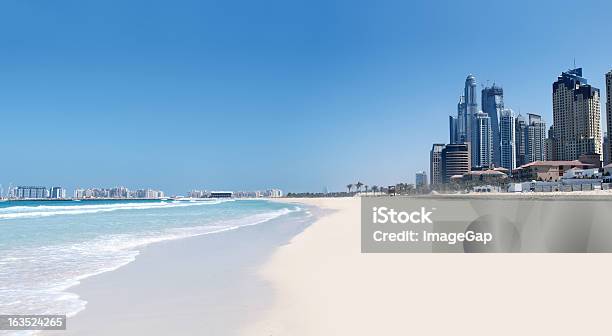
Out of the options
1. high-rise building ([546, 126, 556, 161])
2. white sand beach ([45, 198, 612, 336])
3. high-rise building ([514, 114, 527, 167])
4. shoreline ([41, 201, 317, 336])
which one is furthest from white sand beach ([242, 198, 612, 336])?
high-rise building ([514, 114, 527, 167])

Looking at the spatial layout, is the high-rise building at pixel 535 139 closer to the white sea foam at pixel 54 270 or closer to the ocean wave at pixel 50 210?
the ocean wave at pixel 50 210

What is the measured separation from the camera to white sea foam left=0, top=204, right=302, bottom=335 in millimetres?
6344

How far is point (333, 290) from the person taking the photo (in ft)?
22.9

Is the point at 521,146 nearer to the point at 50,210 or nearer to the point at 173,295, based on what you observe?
the point at 50,210

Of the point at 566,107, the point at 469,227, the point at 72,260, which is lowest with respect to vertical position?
the point at 72,260

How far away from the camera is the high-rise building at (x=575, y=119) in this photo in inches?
5364

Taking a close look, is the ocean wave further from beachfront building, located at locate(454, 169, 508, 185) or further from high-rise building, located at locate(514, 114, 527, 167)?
high-rise building, located at locate(514, 114, 527, 167)

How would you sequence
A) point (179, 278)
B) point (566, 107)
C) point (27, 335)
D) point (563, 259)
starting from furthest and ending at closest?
1. point (566, 107)
2. point (563, 259)
3. point (179, 278)
4. point (27, 335)

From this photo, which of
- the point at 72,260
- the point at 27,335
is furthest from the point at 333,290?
the point at 72,260

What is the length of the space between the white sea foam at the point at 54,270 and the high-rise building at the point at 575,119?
498 ft

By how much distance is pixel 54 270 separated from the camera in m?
9.07

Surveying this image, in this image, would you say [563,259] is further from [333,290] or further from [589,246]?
[333,290]

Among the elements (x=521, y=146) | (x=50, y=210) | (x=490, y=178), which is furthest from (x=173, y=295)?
(x=521, y=146)

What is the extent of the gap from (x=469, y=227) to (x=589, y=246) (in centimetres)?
346
